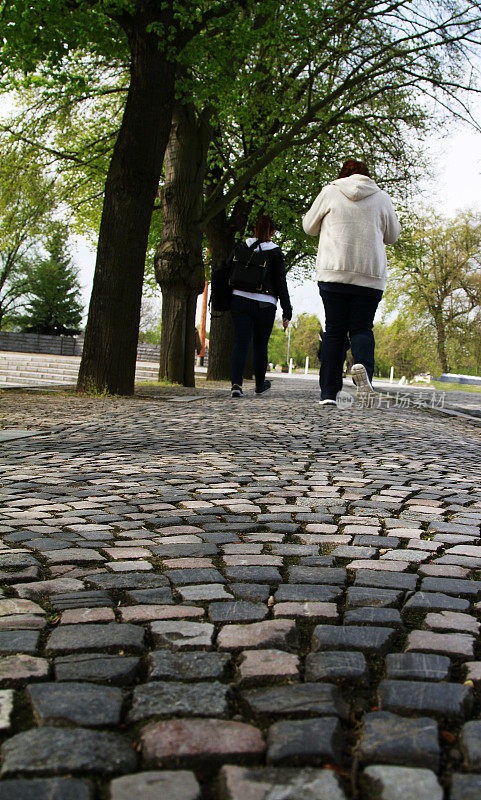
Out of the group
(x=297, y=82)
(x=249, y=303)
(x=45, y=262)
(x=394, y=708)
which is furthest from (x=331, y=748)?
(x=45, y=262)

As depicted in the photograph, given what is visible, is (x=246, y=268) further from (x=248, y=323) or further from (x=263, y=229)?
(x=248, y=323)

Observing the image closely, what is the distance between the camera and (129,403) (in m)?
10.3

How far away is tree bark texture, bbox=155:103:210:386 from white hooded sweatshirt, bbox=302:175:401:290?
245 inches

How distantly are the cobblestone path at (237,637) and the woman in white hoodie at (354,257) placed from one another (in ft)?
15.7

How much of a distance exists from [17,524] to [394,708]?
2.16 m

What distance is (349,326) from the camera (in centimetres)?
983

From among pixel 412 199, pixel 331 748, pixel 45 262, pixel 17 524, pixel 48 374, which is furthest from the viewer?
pixel 45 262

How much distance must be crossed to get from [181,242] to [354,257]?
6.68 m

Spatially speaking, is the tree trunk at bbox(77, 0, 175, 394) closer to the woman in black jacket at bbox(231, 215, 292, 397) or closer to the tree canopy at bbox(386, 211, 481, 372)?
the woman in black jacket at bbox(231, 215, 292, 397)

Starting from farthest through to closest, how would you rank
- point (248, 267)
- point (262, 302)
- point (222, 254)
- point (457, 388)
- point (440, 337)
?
1. point (440, 337)
2. point (457, 388)
3. point (222, 254)
4. point (262, 302)
5. point (248, 267)

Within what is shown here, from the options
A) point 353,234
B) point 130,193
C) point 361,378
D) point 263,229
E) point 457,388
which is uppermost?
point 130,193

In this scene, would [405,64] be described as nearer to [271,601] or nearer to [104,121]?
[104,121]

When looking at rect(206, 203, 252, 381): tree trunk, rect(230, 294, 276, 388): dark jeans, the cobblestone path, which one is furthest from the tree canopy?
the cobblestone path

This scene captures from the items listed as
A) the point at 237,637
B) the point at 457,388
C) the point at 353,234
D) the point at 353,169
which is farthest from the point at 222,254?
the point at 237,637
